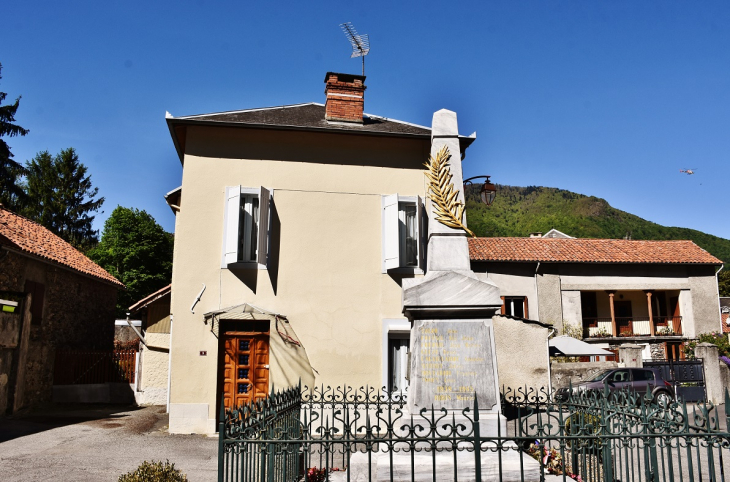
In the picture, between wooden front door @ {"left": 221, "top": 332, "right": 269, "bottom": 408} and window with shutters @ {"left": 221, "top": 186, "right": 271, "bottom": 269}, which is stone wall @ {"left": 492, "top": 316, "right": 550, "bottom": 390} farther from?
window with shutters @ {"left": 221, "top": 186, "right": 271, "bottom": 269}

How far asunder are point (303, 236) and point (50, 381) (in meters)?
9.56

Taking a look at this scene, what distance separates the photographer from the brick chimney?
14414 millimetres

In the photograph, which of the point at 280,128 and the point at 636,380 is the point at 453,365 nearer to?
the point at 280,128

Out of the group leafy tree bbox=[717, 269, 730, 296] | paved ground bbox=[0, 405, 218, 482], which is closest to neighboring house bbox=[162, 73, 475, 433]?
paved ground bbox=[0, 405, 218, 482]

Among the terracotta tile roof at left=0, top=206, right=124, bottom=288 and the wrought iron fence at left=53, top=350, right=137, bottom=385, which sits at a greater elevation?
the terracotta tile roof at left=0, top=206, right=124, bottom=288

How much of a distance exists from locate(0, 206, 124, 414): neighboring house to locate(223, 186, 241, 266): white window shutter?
5824mm

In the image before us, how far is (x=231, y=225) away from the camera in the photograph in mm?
12500

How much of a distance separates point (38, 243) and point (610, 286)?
2414cm

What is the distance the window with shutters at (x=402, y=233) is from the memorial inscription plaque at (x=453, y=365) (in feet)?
19.7

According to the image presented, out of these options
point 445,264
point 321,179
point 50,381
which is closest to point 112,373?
point 50,381

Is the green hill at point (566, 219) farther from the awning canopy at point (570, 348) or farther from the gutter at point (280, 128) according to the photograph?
the gutter at point (280, 128)

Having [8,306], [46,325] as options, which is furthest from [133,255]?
[8,306]

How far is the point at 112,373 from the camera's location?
57.2 feet

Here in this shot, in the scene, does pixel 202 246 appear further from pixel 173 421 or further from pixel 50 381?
pixel 50 381
